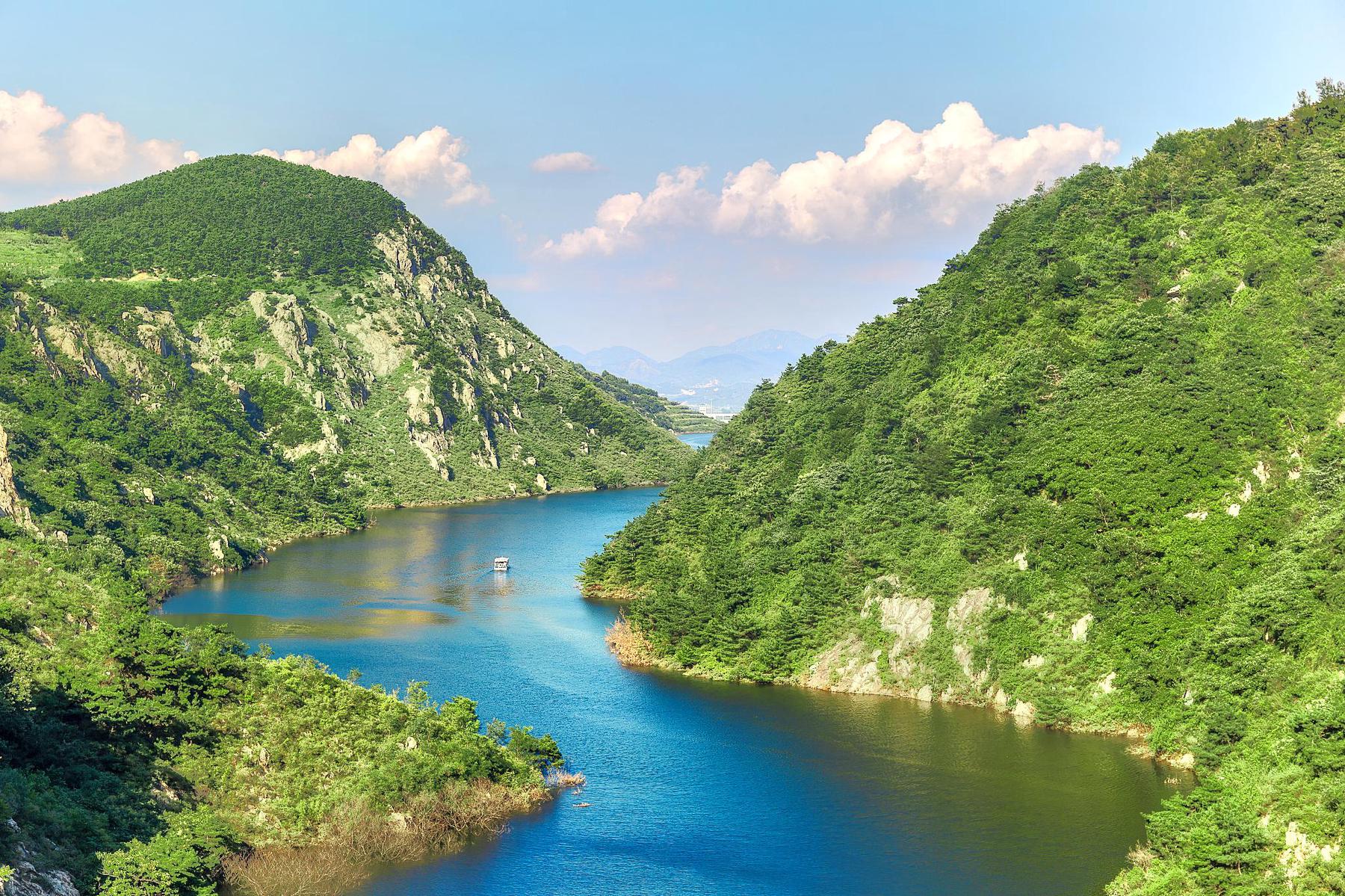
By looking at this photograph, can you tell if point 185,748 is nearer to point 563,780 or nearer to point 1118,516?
point 563,780

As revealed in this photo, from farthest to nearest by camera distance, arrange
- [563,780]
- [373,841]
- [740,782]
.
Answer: [740,782], [563,780], [373,841]

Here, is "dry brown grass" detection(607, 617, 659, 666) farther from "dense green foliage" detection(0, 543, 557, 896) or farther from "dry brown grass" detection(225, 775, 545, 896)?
"dry brown grass" detection(225, 775, 545, 896)

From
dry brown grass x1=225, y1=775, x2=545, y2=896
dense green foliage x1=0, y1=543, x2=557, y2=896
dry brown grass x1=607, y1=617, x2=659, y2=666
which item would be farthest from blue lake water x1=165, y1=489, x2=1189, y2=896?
dense green foliage x1=0, y1=543, x2=557, y2=896

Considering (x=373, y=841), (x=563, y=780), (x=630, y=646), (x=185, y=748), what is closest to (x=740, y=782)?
(x=563, y=780)

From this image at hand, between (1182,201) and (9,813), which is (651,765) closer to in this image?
(9,813)

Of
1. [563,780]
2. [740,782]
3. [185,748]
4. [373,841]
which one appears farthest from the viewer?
[740,782]

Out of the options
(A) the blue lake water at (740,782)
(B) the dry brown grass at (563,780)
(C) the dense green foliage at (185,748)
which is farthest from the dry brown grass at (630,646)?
(B) the dry brown grass at (563,780)
